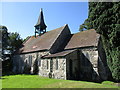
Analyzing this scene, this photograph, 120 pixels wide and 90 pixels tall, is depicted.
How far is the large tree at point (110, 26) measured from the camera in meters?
13.3

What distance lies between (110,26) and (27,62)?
21.4 metres

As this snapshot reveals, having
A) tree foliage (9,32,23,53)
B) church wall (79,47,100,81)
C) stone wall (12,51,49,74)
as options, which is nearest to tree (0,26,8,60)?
tree foliage (9,32,23,53)

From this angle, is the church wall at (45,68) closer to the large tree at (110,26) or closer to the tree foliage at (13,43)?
A: the large tree at (110,26)

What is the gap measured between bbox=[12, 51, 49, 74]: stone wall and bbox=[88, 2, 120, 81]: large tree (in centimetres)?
1182

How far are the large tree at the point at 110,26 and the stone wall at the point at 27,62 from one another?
11819mm

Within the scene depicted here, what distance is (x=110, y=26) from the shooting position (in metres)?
13.9

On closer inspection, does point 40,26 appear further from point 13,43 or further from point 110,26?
point 110,26

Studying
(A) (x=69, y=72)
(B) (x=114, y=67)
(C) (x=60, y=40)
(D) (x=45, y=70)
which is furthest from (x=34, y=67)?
(B) (x=114, y=67)

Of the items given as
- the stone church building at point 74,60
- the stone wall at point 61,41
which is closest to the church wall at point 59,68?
the stone church building at point 74,60

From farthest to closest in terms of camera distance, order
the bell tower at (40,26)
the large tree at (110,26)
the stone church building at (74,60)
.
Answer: the bell tower at (40,26)
the stone church building at (74,60)
the large tree at (110,26)

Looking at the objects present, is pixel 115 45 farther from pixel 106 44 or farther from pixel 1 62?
pixel 1 62

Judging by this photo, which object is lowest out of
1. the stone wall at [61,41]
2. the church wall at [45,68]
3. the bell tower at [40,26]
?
the church wall at [45,68]


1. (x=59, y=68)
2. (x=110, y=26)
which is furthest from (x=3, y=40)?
(x=110, y=26)

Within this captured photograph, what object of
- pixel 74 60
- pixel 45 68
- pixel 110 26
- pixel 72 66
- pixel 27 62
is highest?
pixel 110 26
